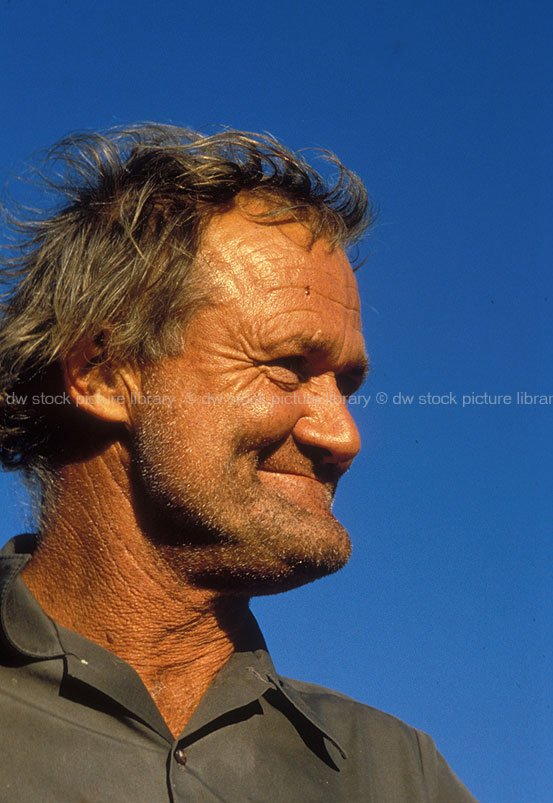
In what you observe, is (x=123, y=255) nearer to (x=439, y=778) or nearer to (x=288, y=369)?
(x=288, y=369)

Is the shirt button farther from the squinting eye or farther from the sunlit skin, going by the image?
the squinting eye

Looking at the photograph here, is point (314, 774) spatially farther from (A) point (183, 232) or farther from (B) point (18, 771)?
(A) point (183, 232)

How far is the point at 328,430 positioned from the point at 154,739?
1.19 m

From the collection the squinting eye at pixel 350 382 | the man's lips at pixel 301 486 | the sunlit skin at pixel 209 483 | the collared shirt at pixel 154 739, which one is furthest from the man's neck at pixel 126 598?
the squinting eye at pixel 350 382

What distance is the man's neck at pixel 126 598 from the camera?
119 inches

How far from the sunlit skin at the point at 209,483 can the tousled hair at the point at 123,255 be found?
11cm

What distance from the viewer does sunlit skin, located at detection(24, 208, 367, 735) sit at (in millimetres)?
3047

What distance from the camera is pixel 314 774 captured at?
9.65ft

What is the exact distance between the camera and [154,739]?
2.66m

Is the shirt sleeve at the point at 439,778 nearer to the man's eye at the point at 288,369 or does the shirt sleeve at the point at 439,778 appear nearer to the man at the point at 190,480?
the man at the point at 190,480

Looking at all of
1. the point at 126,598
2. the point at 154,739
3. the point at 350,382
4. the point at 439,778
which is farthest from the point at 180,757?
the point at 350,382

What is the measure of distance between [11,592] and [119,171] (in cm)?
180

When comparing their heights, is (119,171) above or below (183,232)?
above

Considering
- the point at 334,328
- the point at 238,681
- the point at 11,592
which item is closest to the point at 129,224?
the point at 334,328
